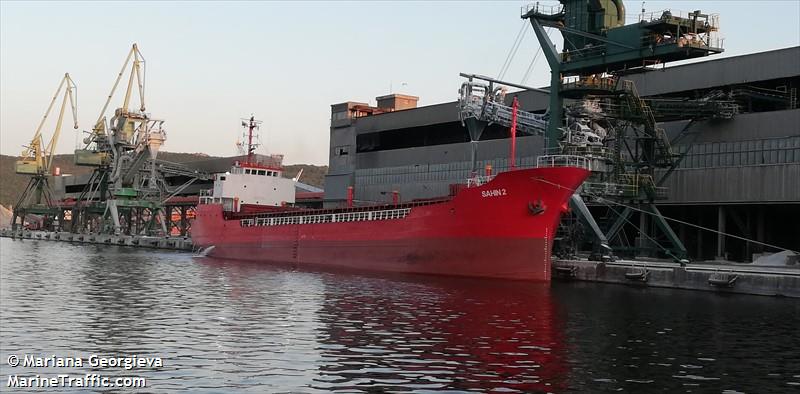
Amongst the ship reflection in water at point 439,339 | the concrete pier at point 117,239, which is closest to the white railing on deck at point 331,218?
the ship reflection in water at point 439,339

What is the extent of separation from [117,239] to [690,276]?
75.3m

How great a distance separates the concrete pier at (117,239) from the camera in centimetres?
8844

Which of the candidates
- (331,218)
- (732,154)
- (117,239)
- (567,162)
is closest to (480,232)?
(567,162)

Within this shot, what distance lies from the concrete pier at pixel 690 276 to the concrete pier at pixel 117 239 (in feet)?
160

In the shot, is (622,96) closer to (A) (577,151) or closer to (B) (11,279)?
(A) (577,151)

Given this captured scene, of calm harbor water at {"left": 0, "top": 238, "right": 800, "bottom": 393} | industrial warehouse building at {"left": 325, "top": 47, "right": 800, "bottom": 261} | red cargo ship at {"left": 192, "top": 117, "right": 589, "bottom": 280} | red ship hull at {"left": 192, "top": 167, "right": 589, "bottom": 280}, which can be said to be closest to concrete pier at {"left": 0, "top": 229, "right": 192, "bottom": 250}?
red cargo ship at {"left": 192, "top": 117, "right": 589, "bottom": 280}

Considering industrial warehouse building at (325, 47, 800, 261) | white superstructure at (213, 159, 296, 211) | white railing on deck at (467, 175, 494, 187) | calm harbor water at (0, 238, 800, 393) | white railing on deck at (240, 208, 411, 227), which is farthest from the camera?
white superstructure at (213, 159, 296, 211)

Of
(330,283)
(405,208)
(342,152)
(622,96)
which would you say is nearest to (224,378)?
(330,283)

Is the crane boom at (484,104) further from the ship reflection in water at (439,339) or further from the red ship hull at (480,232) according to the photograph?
the ship reflection in water at (439,339)

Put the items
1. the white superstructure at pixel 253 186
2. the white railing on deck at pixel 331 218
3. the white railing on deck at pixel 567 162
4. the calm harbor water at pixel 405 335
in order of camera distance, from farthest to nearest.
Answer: the white superstructure at pixel 253 186 < the white railing on deck at pixel 331 218 < the white railing on deck at pixel 567 162 < the calm harbor water at pixel 405 335

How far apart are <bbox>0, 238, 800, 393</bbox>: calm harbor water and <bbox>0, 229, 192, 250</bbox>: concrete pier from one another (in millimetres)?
49548

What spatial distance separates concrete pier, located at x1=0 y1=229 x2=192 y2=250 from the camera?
88438 mm

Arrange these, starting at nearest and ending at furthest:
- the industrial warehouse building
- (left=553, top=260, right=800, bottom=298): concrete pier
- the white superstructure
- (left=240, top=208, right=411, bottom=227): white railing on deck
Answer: (left=553, top=260, right=800, bottom=298): concrete pier, (left=240, top=208, right=411, bottom=227): white railing on deck, the industrial warehouse building, the white superstructure

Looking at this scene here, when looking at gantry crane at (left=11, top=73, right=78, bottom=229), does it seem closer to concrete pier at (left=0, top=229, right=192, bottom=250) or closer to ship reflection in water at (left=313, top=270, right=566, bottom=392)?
concrete pier at (left=0, top=229, right=192, bottom=250)
